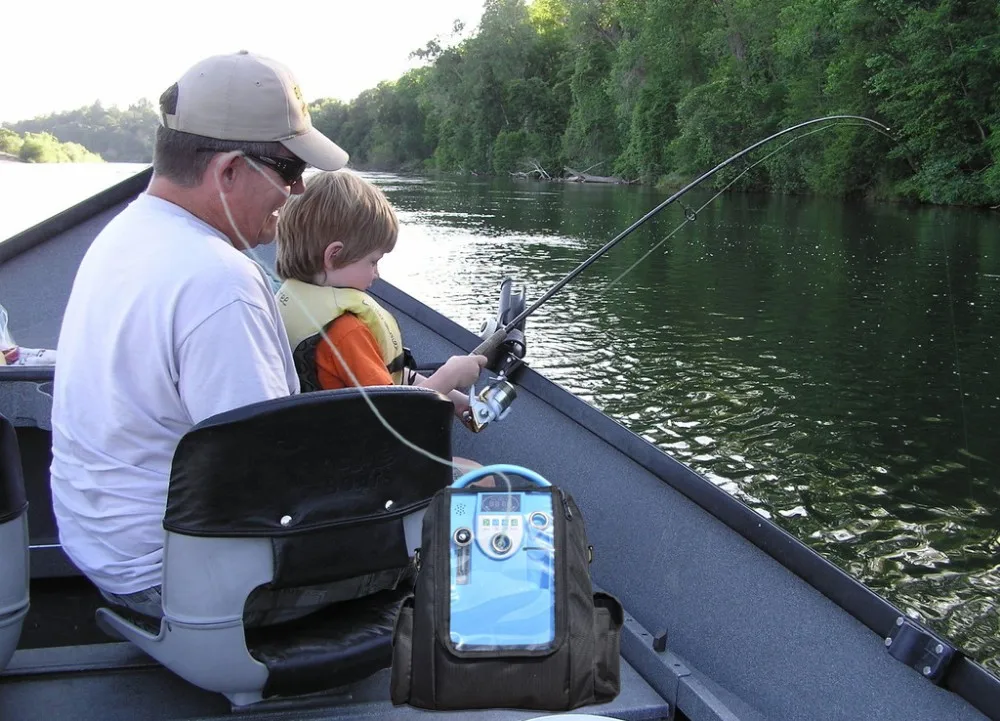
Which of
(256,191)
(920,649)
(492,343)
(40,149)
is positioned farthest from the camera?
(40,149)

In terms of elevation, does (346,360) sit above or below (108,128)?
below

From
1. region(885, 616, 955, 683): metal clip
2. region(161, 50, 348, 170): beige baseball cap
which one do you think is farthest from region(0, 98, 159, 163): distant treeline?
region(885, 616, 955, 683): metal clip

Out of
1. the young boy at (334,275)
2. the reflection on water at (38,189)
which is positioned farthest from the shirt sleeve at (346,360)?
the reflection on water at (38,189)

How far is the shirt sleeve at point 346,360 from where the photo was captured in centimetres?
196

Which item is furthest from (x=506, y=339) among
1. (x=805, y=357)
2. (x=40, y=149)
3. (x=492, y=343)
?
(x=805, y=357)

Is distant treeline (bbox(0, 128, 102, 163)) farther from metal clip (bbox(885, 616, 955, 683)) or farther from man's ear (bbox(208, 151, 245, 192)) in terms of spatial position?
metal clip (bbox(885, 616, 955, 683))

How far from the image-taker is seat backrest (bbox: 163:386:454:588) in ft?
4.69

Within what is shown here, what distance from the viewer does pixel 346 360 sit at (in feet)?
6.45

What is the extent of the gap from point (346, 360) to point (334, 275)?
0.63ft

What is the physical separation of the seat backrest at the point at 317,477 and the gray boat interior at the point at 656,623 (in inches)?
15.9

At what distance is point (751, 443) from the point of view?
23.8 ft

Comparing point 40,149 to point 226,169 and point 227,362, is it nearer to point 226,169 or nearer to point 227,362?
point 226,169

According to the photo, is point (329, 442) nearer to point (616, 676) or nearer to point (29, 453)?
point (616, 676)

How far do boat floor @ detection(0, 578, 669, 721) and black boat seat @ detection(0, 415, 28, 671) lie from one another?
27 cm
